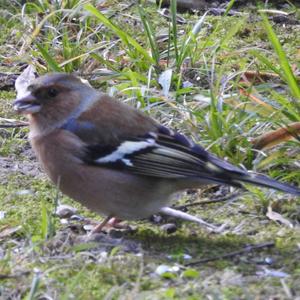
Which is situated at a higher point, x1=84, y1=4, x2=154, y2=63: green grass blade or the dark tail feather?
x1=84, y1=4, x2=154, y2=63: green grass blade

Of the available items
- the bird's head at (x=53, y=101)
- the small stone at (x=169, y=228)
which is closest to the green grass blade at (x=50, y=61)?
the bird's head at (x=53, y=101)

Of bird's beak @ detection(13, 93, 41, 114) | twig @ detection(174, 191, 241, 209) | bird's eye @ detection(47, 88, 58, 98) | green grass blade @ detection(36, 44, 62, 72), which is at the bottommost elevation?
twig @ detection(174, 191, 241, 209)

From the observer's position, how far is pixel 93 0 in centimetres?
625

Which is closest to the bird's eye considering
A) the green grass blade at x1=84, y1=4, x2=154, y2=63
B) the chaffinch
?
the chaffinch

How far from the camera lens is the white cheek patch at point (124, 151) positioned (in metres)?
3.80

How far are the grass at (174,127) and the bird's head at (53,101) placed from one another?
39 centimetres

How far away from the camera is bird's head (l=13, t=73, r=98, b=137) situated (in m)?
4.00

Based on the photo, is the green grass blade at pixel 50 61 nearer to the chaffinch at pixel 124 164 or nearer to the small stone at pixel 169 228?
the chaffinch at pixel 124 164

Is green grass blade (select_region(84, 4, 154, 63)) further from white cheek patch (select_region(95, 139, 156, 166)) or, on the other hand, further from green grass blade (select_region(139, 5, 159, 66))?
white cheek patch (select_region(95, 139, 156, 166))

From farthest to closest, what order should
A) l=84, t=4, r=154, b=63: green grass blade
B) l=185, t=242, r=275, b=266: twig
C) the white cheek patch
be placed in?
l=84, t=4, r=154, b=63: green grass blade
the white cheek patch
l=185, t=242, r=275, b=266: twig

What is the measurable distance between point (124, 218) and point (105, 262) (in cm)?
42

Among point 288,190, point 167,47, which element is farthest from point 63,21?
point 288,190

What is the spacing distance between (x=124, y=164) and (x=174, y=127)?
42.5 inches

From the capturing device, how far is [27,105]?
4051 millimetres
